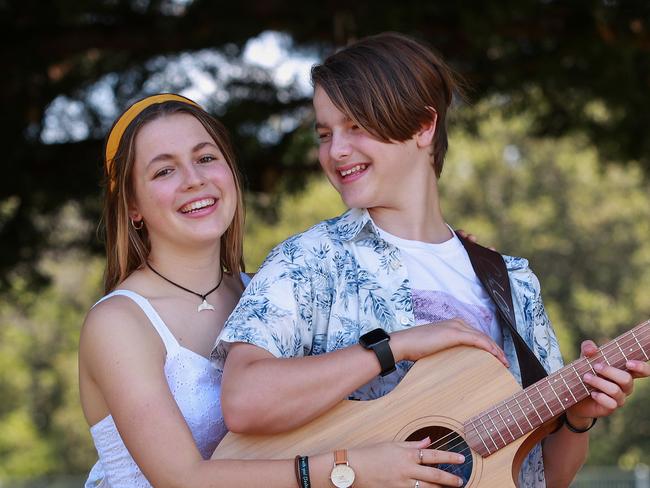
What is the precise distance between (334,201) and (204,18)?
14727mm

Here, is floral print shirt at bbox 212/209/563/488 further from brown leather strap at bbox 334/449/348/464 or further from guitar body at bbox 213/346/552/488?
brown leather strap at bbox 334/449/348/464

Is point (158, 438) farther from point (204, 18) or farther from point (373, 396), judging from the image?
point (204, 18)

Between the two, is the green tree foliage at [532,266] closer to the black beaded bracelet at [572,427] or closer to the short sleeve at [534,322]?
the short sleeve at [534,322]

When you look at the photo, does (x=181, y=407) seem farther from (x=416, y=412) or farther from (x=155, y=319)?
(x=416, y=412)

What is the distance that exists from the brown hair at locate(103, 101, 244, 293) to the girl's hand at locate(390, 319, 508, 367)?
2.63ft

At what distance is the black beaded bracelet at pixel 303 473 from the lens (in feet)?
7.40

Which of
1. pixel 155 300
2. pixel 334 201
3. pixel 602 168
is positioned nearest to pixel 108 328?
pixel 155 300

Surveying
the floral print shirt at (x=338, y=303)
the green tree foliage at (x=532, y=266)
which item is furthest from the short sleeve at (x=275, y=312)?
the green tree foliage at (x=532, y=266)

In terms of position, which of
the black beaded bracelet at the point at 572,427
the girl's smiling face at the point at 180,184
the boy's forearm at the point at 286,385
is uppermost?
the girl's smiling face at the point at 180,184

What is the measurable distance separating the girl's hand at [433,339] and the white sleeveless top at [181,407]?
58 cm

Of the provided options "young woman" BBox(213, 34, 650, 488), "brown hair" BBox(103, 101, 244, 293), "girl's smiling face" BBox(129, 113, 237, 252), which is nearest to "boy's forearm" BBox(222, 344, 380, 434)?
"young woman" BBox(213, 34, 650, 488)

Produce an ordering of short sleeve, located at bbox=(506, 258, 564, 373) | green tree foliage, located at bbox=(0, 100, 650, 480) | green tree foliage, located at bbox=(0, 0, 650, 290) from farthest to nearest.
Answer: green tree foliage, located at bbox=(0, 100, 650, 480) → green tree foliage, located at bbox=(0, 0, 650, 290) → short sleeve, located at bbox=(506, 258, 564, 373)

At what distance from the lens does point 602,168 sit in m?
6.54

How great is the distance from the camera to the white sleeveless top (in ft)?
8.41
